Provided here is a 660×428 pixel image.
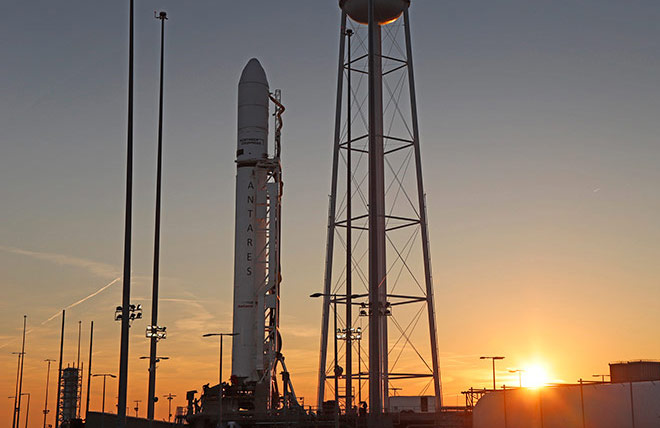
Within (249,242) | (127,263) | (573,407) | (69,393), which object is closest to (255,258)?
(249,242)

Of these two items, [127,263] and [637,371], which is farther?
[637,371]

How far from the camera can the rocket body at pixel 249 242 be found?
6066 centimetres

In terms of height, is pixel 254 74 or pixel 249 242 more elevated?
pixel 254 74

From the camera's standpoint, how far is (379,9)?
6544 centimetres

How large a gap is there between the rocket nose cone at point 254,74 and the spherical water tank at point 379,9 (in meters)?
7.45

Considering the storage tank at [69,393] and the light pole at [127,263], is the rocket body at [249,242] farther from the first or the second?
the storage tank at [69,393]

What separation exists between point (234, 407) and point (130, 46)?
895 inches

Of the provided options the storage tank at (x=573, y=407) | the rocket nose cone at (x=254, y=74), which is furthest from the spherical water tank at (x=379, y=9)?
the storage tank at (x=573, y=407)

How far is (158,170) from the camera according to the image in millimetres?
60500

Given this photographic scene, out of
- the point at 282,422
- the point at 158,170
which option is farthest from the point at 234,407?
the point at 158,170

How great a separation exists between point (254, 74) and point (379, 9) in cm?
938

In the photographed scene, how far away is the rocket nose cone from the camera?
63719mm

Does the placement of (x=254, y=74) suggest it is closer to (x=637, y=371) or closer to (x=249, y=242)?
(x=249, y=242)

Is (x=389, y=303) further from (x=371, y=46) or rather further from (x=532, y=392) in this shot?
(x=371, y=46)
